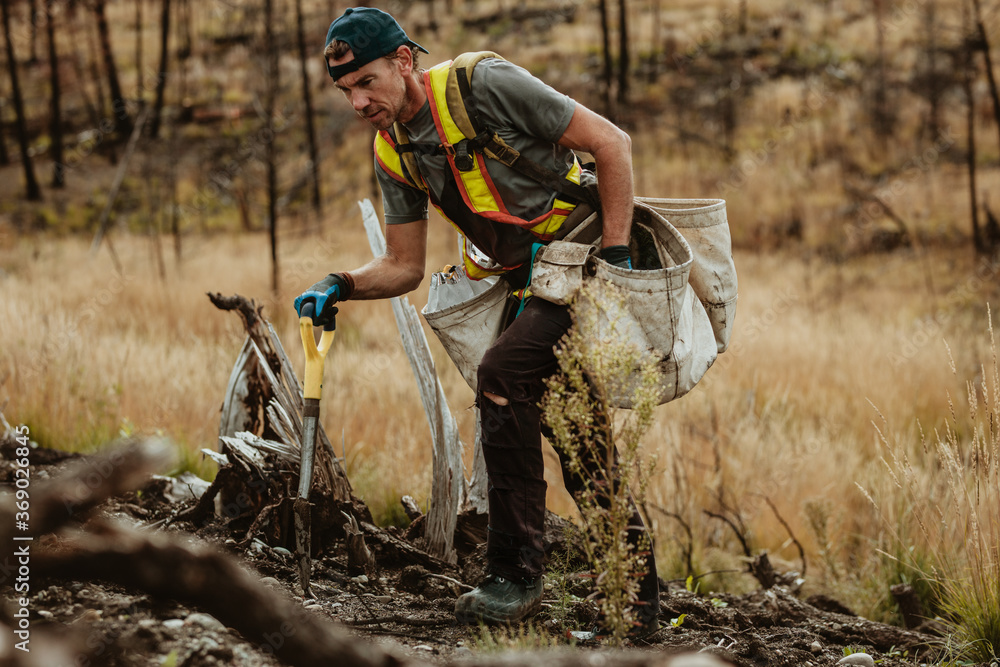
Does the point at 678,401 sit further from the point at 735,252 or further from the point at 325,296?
the point at 735,252

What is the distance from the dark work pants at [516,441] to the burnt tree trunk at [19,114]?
17.7 m

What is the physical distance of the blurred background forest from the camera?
14.3ft

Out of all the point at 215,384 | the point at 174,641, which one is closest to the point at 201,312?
the point at 215,384

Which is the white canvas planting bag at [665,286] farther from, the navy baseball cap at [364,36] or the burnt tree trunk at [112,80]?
the burnt tree trunk at [112,80]

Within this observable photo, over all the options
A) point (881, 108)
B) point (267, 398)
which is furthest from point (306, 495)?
point (881, 108)

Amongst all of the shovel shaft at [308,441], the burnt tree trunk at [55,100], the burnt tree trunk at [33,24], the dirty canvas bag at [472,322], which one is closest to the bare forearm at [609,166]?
the dirty canvas bag at [472,322]

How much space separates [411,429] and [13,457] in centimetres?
218

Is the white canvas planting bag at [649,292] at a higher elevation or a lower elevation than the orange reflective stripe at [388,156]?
lower

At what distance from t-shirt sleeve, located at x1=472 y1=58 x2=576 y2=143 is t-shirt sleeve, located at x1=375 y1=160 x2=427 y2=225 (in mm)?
543

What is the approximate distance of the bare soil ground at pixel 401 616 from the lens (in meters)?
1.98

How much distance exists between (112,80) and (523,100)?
21.5 m

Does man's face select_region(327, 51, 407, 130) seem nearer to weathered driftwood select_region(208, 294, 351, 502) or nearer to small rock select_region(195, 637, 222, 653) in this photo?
weathered driftwood select_region(208, 294, 351, 502)

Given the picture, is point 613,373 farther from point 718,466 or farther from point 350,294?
point 718,466

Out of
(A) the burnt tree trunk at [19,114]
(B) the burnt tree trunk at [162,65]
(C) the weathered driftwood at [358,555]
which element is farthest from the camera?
(B) the burnt tree trunk at [162,65]
